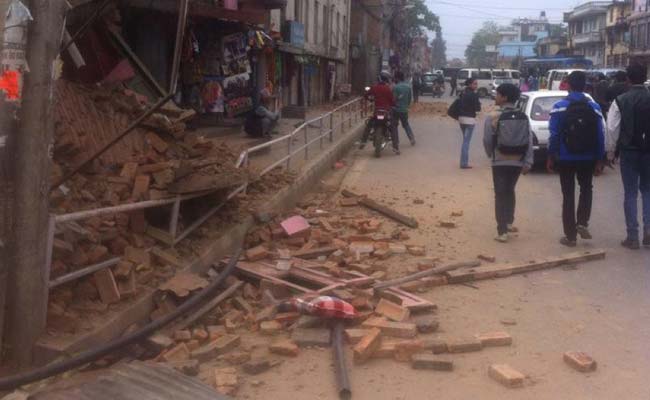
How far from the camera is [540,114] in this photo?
52.8 feet

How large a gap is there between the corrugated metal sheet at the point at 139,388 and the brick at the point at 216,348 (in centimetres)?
39

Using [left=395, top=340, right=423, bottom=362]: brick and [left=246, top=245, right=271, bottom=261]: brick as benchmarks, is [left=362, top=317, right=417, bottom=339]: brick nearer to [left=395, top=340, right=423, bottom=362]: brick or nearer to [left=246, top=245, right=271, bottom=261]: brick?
[left=395, top=340, right=423, bottom=362]: brick

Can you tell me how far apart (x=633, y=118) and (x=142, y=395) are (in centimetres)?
616

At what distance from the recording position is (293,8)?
3159cm

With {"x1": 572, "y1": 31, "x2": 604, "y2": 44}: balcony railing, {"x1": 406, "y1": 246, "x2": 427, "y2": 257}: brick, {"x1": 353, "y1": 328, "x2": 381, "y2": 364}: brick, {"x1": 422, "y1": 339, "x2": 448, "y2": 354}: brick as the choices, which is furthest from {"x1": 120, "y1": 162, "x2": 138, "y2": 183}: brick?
{"x1": 572, "y1": 31, "x2": 604, "y2": 44}: balcony railing

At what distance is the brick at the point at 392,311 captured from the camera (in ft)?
19.3

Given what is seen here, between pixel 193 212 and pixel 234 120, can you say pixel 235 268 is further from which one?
pixel 234 120

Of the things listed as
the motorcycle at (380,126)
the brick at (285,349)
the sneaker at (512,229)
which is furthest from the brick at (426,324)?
the motorcycle at (380,126)

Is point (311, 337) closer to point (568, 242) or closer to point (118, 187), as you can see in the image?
point (118, 187)

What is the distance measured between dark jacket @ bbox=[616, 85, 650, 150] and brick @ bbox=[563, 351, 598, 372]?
3981mm

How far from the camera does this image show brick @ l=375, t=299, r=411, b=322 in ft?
19.3

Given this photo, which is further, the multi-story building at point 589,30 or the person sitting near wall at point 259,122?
the multi-story building at point 589,30

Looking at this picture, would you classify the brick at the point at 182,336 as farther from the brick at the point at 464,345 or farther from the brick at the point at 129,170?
the brick at the point at 464,345

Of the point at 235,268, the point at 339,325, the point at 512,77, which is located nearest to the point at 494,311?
the point at 339,325
